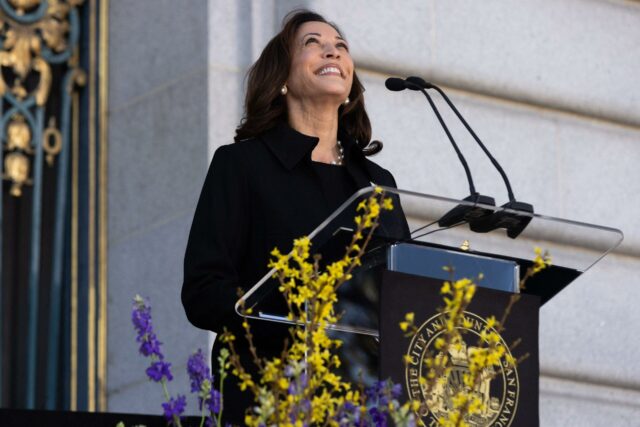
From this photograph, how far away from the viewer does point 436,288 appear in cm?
326

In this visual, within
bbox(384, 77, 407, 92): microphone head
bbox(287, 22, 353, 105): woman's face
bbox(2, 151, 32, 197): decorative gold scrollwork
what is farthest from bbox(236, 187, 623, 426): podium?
bbox(2, 151, 32, 197): decorative gold scrollwork

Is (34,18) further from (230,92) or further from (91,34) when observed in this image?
(230,92)

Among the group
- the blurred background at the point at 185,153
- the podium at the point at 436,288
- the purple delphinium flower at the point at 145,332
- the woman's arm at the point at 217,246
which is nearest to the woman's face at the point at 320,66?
the woman's arm at the point at 217,246

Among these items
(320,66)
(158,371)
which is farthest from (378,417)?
(320,66)

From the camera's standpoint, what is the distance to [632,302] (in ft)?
22.9

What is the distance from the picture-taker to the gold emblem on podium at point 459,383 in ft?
10.4

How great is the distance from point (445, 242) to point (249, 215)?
2.94 ft

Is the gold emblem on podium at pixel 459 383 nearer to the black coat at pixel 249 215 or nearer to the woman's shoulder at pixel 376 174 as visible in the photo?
the black coat at pixel 249 215

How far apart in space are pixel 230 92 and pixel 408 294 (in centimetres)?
312

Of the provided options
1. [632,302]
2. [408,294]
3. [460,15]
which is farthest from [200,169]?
[408,294]

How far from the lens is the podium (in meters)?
3.17

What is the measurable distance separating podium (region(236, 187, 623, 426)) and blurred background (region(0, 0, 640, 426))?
2.73m

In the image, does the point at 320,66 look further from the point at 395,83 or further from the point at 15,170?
the point at 15,170

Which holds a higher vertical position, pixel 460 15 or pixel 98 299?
pixel 460 15
